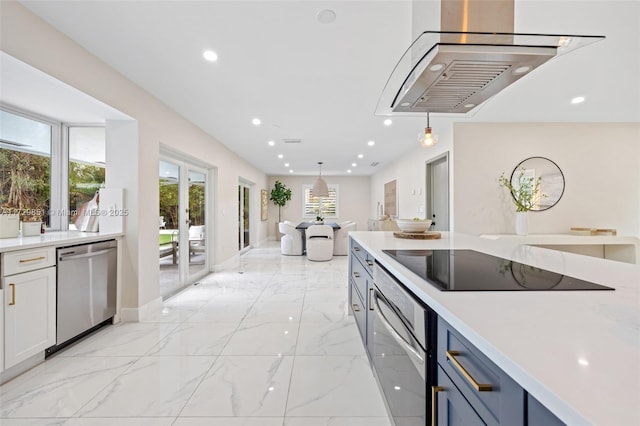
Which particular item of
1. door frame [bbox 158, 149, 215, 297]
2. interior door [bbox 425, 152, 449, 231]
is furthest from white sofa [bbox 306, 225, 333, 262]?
door frame [bbox 158, 149, 215, 297]

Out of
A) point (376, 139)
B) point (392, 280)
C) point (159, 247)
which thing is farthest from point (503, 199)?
point (159, 247)

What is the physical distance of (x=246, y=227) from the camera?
7.77 m

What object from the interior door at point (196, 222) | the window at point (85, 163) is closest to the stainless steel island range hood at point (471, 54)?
the window at point (85, 163)

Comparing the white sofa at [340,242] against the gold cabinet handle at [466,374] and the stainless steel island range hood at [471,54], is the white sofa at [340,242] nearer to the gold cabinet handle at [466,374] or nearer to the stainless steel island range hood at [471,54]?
the stainless steel island range hood at [471,54]

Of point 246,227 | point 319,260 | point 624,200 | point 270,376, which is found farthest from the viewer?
point 246,227

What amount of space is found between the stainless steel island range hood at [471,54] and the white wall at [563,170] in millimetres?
3043

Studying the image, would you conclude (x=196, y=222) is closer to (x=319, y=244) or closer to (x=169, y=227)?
(x=169, y=227)

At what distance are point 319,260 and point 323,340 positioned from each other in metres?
3.75

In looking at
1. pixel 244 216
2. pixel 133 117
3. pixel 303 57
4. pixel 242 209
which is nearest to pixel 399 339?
pixel 303 57

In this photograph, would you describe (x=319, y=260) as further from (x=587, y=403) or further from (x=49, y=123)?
(x=587, y=403)

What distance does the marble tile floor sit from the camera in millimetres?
1566

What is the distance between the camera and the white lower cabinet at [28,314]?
1805 mm

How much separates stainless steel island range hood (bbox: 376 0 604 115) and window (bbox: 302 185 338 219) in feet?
29.4

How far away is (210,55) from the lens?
7.68 ft
